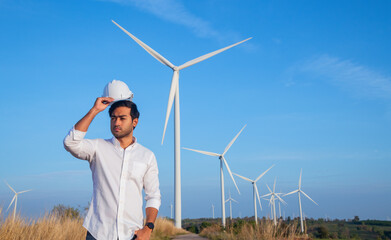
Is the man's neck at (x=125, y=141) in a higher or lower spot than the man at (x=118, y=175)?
higher

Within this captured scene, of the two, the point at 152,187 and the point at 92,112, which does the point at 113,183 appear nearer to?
the point at 152,187

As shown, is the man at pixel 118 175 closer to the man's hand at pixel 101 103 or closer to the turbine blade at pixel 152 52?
the man's hand at pixel 101 103

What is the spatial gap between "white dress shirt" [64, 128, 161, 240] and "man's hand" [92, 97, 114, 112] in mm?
302

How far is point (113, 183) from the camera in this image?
3.64 meters

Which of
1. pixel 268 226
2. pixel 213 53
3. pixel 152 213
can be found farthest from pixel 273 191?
pixel 152 213

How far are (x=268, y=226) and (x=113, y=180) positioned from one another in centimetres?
1182

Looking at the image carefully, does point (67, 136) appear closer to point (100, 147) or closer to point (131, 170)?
point (100, 147)

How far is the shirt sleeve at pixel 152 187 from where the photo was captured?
399 cm

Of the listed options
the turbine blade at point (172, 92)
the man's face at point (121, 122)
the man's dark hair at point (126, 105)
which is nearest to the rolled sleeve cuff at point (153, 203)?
the man's face at point (121, 122)

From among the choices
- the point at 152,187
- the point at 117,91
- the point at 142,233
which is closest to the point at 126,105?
the point at 117,91

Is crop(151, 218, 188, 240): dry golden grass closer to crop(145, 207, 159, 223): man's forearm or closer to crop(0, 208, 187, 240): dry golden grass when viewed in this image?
crop(0, 208, 187, 240): dry golden grass

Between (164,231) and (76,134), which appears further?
(164,231)

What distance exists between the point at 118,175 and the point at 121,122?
0.56 meters

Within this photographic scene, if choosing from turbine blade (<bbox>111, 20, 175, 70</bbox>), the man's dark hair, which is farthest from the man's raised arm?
turbine blade (<bbox>111, 20, 175, 70</bbox>)
